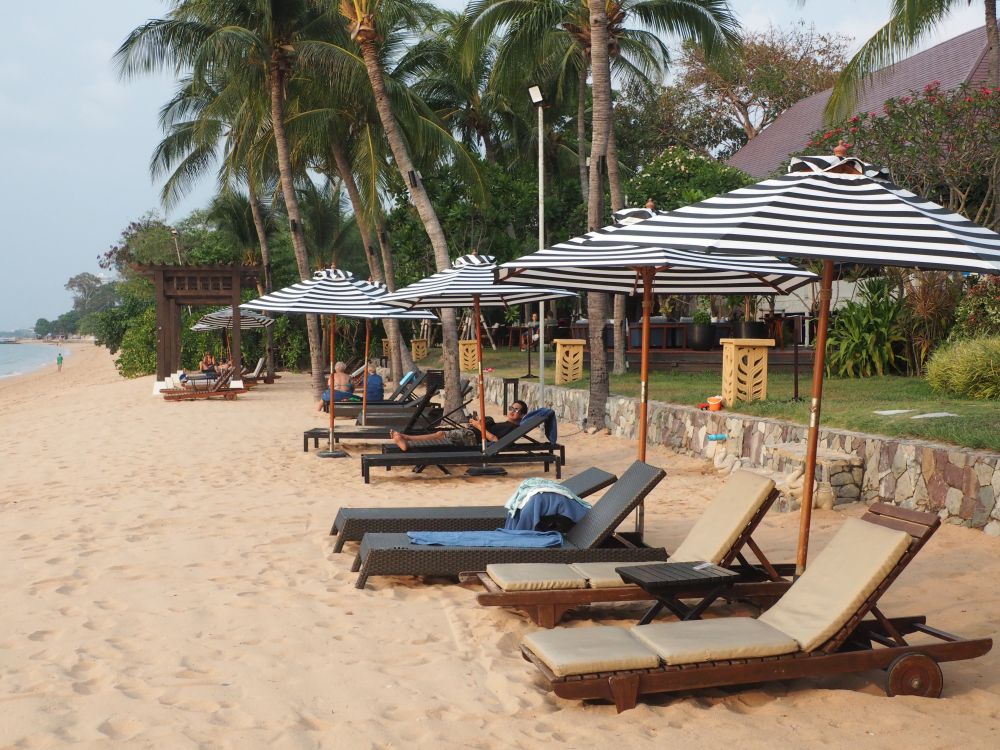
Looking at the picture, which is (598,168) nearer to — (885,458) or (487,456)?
(487,456)

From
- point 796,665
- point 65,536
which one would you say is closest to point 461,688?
point 796,665

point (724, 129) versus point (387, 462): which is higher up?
point (724, 129)

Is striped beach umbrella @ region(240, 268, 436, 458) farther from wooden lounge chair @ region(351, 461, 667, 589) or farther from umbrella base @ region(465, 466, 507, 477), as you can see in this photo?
wooden lounge chair @ region(351, 461, 667, 589)

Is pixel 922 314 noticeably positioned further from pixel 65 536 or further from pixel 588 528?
pixel 65 536

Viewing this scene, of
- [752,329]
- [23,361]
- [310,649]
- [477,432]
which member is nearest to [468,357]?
[752,329]

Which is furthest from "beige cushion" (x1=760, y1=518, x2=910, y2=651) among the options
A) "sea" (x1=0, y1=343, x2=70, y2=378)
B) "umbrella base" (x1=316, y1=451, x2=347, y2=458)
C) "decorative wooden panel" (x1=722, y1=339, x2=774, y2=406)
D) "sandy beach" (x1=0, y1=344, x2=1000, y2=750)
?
"sea" (x1=0, y1=343, x2=70, y2=378)

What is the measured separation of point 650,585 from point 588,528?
1.44m

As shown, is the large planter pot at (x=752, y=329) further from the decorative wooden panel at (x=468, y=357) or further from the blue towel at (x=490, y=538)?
the blue towel at (x=490, y=538)

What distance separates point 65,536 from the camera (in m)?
7.07

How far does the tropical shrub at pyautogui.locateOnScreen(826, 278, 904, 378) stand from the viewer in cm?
1403

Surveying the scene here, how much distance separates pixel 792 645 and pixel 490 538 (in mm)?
2364

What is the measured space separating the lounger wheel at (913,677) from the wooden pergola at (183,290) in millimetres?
20974

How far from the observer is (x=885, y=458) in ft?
25.9

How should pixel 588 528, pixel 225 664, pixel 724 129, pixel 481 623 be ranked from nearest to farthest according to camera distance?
pixel 225 664, pixel 481 623, pixel 588 528, pixel 724 129
